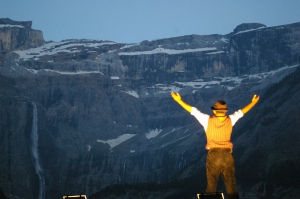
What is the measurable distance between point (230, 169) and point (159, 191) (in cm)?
15707

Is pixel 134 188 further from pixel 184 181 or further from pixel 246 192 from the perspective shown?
pixel 246 192

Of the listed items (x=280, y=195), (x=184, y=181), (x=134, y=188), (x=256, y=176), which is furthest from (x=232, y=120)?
(x=184, y=181)

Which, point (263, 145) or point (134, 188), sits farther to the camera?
point (263, 145)

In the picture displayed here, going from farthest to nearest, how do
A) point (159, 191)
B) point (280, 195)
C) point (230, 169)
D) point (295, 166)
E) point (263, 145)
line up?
point (263, 145) → point (159, 191) → point (295, 166) → point (280, 195) → point (230, 169)

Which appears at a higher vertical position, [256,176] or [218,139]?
[218,139]

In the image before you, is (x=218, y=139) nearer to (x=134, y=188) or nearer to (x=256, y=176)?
(x=256, y=176)

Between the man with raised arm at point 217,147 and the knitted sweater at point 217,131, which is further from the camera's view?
the knitted sweater at point 217,131

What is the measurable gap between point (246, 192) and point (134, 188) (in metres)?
34.9

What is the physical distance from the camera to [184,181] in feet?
641

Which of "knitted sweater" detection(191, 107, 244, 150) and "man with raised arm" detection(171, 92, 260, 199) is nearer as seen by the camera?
"man with raised arm" detection(171, 92, 260, 199)

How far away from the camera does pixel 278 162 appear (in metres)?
175

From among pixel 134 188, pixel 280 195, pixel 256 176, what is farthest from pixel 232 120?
pixel 134 188

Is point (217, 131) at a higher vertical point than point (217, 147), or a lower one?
higher

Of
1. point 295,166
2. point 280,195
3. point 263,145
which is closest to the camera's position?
point 280,195
